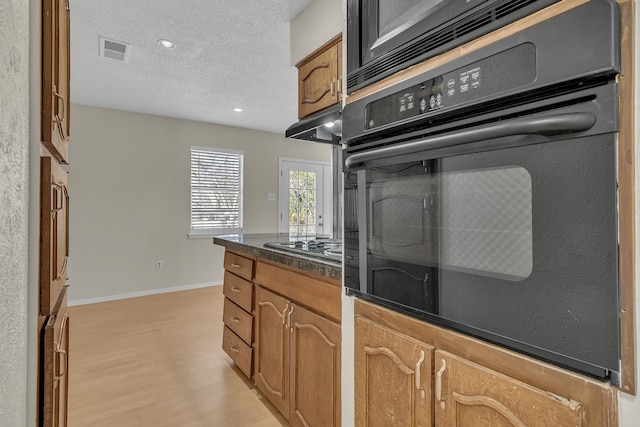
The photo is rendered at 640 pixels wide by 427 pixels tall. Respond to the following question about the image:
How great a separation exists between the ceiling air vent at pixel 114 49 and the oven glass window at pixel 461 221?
2566 millimetres

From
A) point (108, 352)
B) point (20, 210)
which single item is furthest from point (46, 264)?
point (108, 352)

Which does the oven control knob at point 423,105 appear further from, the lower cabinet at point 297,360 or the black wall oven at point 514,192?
the lower cabinet at point 297,360

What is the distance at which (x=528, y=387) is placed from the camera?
67cm

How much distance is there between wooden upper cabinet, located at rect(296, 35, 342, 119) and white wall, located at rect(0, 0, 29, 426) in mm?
1273

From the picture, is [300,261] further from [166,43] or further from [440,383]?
[166,43]

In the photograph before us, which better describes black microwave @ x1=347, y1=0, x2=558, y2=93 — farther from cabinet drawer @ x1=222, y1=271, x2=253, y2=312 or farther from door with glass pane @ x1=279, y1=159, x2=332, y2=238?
door with glass pane @ x1=279, y1=159, x2=332, y2=238

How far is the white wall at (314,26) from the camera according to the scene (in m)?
1.80

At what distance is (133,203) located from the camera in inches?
172

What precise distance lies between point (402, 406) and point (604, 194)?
728 mm

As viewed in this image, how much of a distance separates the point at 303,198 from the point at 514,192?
5.13 m

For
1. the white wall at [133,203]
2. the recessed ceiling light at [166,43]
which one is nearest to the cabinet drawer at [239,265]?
the recessed ceiling light at [166,43]

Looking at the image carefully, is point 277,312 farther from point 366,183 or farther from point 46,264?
point 46,264

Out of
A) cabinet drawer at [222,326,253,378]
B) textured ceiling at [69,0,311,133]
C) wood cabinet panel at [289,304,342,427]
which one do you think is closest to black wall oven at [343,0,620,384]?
wood cabinet panel at [289,304,342,427]

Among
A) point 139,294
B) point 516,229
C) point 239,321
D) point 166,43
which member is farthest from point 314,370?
point 139,294
